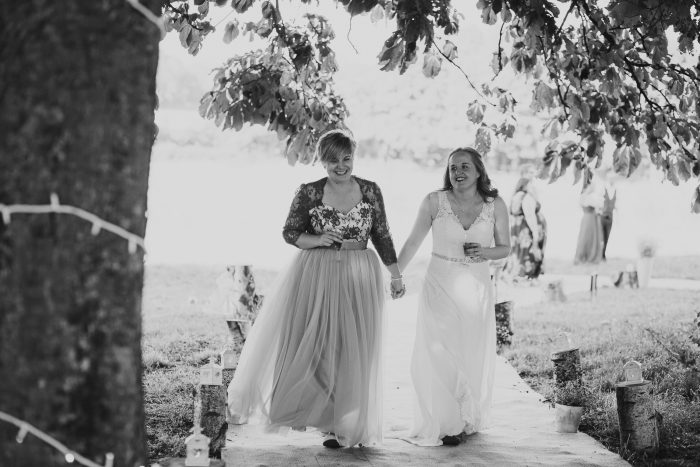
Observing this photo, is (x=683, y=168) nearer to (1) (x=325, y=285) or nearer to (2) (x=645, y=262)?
(1) (x=325, y=285)

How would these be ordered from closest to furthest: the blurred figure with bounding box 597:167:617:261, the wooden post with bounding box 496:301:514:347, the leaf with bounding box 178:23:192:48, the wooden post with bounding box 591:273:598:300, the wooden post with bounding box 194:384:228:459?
the wooden post with bounding box 194:384:228:459, the leaf with bounding box 178:23:192:48, the wooden post with bounding box 496:301:514:347, the wooden post with bounding box 591:273:598:300, the blurred figure with bounding box 597:167:617:261

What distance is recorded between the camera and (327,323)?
6.03 meters

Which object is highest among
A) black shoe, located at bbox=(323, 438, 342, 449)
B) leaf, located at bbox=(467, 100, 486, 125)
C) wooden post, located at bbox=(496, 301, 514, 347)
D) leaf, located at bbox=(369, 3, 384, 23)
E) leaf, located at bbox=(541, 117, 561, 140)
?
leaf, located at bbox=(369, 3, 384, 23)

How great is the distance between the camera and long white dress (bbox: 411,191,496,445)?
6090 mm

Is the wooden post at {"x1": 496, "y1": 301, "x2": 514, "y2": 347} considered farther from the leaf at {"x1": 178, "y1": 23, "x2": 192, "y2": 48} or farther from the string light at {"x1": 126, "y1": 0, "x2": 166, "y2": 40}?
the string light at {"x1": 126, "y1": 0, "x2": 166, "y2": 40}

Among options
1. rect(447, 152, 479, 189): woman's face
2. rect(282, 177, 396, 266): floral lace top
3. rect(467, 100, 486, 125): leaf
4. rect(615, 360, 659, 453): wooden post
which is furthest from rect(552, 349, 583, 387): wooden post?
rect(467, 100, 486, 125): leaf

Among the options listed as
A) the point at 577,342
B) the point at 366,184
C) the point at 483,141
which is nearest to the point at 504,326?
the point at 577,342

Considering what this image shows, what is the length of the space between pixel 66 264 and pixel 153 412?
411cm

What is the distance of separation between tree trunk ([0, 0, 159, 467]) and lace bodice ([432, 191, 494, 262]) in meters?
3.72

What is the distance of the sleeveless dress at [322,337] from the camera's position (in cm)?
584

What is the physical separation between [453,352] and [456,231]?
32.8 inches

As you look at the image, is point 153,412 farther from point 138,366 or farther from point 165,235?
point 165,235

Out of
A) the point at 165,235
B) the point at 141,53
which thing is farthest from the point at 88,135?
the point at 165,235

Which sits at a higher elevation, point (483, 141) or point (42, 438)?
point (483, 141)
